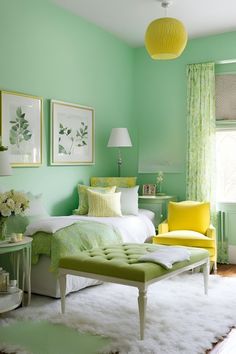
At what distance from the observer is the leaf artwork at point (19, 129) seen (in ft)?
14.5

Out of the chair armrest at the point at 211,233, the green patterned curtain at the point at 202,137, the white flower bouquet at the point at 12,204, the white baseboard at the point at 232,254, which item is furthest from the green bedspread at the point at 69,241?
the white baseboard at the point at 232,254

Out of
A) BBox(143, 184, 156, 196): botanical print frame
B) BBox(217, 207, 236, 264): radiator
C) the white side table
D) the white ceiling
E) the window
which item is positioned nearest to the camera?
the white side table

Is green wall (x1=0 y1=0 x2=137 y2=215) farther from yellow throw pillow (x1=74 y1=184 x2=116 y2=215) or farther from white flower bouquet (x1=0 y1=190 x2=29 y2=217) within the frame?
white flower bouquet (x1=0 y1=190 x2=29 y2=217)

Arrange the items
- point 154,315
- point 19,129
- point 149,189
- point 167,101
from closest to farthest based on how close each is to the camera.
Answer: point 154,315, point 19,129, point 149,189, point 167,101

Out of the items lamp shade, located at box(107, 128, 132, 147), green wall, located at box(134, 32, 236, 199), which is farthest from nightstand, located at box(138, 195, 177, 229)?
lamp shade, located at box(107, 128, 132, 147)

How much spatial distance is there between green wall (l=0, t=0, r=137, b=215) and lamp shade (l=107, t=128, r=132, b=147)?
0.22m

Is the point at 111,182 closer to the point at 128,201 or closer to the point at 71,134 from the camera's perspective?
the point at 128,201

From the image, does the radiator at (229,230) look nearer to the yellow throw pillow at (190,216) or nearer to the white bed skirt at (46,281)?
the yellow throw pillow at (190,216)

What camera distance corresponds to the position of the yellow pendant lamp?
3885 millimetres

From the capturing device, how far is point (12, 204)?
3.58 meters

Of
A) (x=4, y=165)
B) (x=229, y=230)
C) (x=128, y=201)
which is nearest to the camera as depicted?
(x=4, y=165)

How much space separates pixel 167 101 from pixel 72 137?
167 cm

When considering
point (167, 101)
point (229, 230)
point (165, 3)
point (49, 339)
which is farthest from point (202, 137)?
point (49, 339)

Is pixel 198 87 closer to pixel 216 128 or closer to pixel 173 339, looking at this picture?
pixel 216 128
